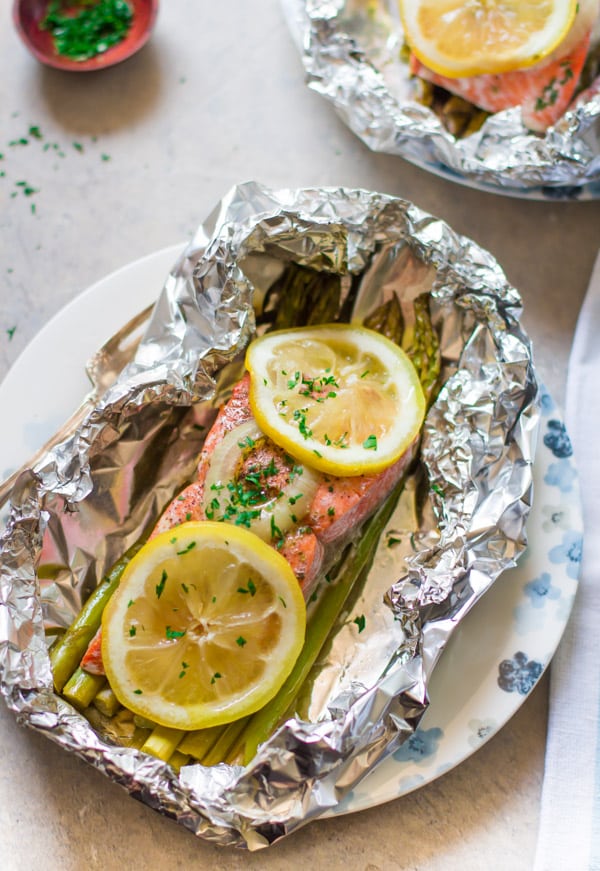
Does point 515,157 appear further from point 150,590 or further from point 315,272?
point 150,590

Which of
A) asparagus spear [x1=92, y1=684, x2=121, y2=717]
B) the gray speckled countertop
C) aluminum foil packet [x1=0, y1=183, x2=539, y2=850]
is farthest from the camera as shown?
the gray speckled countertop

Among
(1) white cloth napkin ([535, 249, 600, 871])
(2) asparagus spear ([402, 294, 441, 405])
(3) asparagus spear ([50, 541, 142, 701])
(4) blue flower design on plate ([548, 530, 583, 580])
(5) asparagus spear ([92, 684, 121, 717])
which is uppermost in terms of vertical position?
(2) asparagus spear ([402, 294, 441, 405])

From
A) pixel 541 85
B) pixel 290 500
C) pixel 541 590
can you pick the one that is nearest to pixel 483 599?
pixel 541 590

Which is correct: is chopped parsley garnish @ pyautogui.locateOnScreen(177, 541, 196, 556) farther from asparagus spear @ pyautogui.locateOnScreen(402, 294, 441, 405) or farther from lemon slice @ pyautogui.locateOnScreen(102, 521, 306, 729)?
asparagus spear @ pyautogui.locateOnScreen(402, 294, 441, 405)

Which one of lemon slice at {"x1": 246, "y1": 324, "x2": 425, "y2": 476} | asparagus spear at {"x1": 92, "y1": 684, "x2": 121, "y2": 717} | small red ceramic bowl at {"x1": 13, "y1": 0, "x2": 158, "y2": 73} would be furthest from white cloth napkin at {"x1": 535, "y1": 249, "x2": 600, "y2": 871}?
small red ceramic bowl at {"x1": 13, "y1": 0, "x2": 158, "y2": 73}

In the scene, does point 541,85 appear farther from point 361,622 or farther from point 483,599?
point 361,622

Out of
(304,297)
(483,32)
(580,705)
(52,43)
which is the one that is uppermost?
(52,43)

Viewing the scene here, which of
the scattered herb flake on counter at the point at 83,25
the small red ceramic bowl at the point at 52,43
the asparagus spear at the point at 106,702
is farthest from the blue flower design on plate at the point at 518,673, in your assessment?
the scattered herb flake on counter at the point at 83,25
